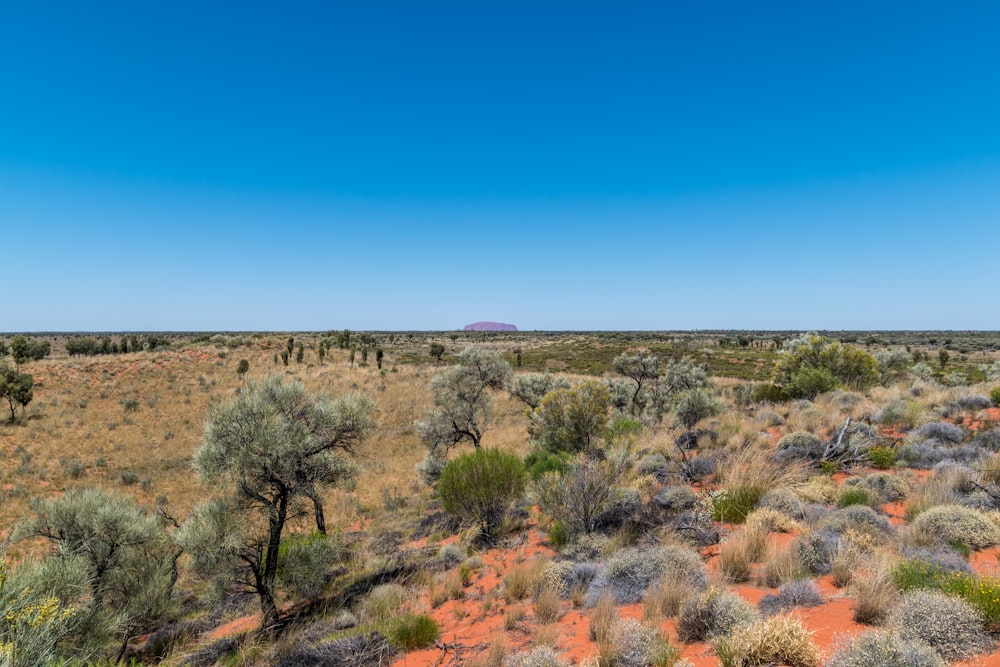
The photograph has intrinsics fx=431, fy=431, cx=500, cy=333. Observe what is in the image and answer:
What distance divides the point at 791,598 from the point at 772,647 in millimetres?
1229

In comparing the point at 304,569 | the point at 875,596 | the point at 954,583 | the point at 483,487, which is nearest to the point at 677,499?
the point at 875,596

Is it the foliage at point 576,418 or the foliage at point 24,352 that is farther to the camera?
the foliage at point 24,352

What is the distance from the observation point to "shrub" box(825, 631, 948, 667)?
2.82 m

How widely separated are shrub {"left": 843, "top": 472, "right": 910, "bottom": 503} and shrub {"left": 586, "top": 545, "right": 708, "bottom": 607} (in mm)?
3894

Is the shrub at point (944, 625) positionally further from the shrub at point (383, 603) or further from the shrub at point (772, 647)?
the shrub at point (383, 603)

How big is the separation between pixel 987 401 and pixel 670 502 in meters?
10.1

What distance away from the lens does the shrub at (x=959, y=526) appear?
5.02 metres

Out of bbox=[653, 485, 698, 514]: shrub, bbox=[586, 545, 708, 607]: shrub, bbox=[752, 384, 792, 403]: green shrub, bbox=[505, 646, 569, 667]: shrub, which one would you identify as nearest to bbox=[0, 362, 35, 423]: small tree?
bbox=[505, 646, 569, 667]: shrub

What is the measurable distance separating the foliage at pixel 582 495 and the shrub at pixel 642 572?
1712 mm

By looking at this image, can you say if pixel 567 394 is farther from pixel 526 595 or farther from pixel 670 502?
pixel 526 595

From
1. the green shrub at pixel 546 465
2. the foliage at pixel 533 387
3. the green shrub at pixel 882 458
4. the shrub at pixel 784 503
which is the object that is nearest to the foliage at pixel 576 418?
the green shrub at pixel 546 465

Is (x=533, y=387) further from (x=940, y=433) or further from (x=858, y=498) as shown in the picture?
(x=858, y=498)

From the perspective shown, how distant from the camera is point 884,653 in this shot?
2.89 meters

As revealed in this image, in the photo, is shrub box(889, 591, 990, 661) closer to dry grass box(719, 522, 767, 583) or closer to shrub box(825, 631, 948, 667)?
shrub box(825, 631, 948, 667)
